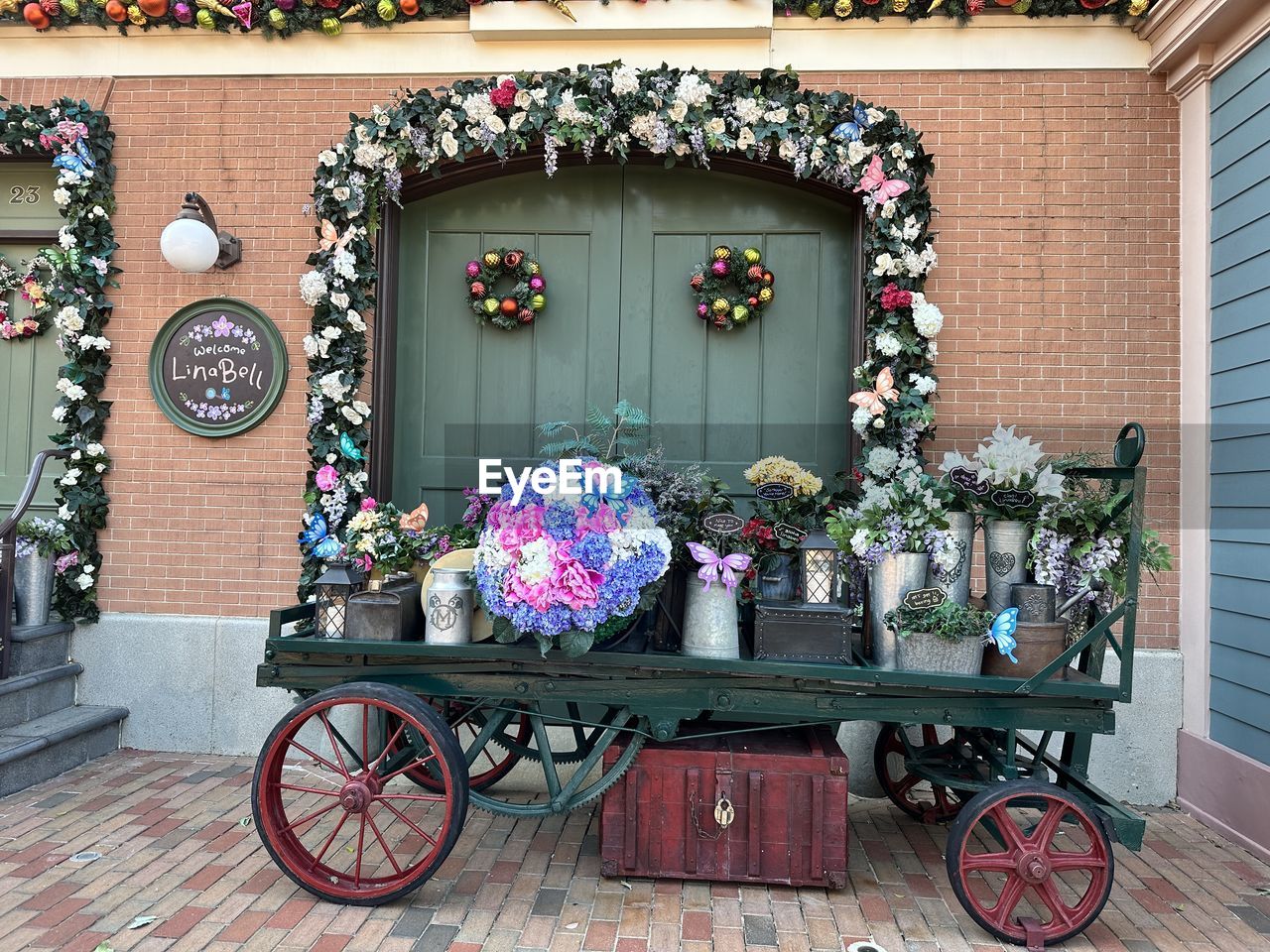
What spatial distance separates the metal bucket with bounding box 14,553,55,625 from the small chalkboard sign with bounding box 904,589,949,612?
4814 mm

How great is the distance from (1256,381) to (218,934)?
5.04 metres

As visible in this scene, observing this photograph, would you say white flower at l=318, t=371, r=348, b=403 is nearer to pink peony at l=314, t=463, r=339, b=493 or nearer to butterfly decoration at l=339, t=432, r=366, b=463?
butterfly decoration at l=339, t=432, r=366, b=463

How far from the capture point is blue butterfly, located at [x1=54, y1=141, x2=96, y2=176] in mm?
4832

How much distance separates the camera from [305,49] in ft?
16.2

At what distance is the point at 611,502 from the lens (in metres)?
3.07

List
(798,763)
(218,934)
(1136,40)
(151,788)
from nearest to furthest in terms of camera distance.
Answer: (218,934), (798,763), (151,788), (1136,40)

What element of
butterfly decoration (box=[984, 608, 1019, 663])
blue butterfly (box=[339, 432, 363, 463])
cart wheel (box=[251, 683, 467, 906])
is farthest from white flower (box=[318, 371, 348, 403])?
butterfly decoration (box=[984, 608, 1019, 663])

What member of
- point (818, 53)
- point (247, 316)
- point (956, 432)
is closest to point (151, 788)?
point (247, 316)

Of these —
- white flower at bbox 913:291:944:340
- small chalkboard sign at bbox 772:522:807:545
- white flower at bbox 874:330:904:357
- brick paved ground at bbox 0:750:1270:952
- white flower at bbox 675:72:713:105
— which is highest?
white flower at bbox 675:72:713:105

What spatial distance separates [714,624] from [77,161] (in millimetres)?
4678

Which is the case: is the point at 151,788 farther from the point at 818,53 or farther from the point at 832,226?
the point at 818,53

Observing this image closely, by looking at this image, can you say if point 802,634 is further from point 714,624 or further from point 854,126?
Result: point 854,126

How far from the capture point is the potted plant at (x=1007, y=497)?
3.03 m

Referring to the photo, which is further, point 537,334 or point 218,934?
point 537,334
